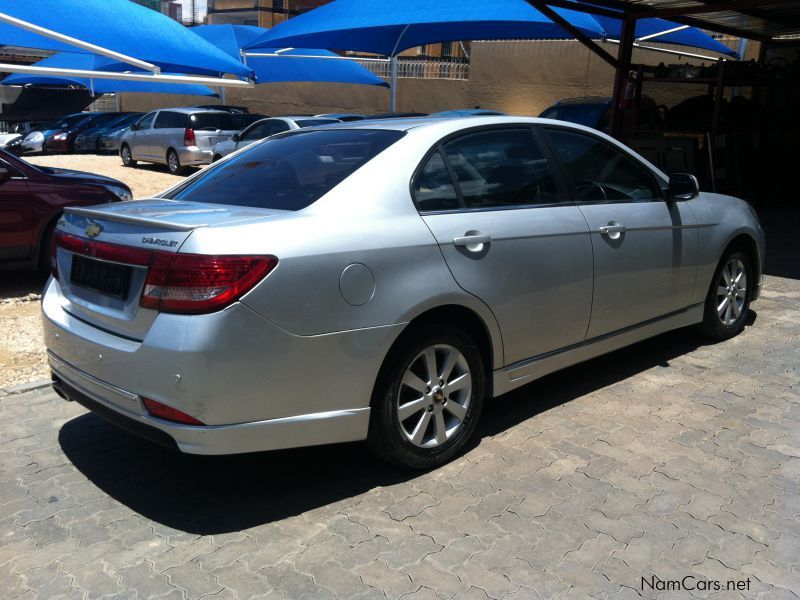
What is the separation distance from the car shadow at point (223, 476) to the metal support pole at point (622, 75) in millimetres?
8057

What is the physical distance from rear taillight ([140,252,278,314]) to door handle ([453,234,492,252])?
1009 mm

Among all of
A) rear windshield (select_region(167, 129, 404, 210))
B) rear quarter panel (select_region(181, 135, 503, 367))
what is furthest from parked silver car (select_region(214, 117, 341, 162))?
rear quarter panel (select_region(181, 135, 503, 367))

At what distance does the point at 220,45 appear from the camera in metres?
20.4

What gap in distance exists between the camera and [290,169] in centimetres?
396

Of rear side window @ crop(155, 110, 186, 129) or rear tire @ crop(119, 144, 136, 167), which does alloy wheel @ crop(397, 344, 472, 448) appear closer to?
rear side window @ crop(155, 110, 186, 129)

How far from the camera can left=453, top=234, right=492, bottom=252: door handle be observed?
12.1 ft

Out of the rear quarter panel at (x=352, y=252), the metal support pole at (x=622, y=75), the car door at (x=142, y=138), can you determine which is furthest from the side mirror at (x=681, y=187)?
the car door at (x=142, y=138)

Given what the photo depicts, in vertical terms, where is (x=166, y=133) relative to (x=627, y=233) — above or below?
below

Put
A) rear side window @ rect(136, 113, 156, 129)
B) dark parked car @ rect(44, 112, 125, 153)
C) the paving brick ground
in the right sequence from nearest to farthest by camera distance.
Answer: the paving brick ground, rear side window @ rect(136, 113, 156, 129), dark parked car @ rect(44, 112, 125, 153)

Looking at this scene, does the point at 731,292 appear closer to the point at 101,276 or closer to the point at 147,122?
the point at 101,276

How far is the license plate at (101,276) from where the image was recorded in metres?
3.28

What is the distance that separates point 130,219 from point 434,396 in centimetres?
160

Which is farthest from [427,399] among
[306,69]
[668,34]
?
[306,69]

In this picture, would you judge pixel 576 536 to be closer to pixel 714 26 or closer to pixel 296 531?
pixel 296 531
